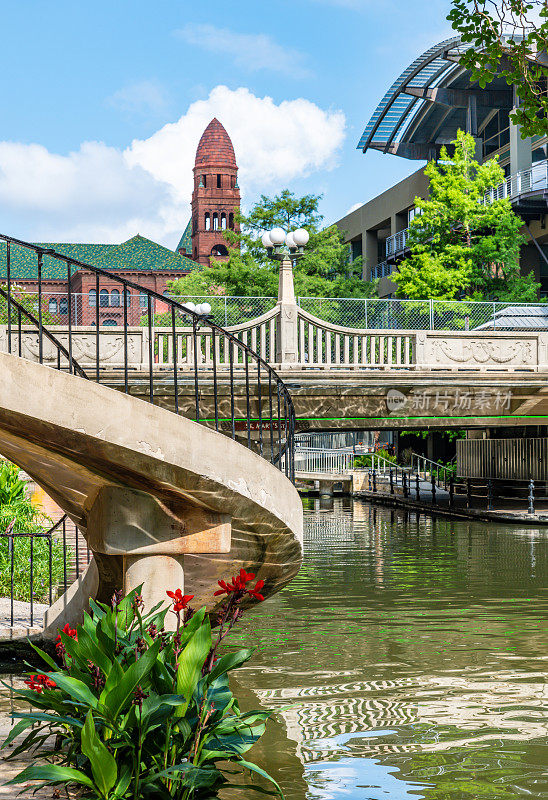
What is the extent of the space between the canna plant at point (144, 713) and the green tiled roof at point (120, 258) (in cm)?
8697

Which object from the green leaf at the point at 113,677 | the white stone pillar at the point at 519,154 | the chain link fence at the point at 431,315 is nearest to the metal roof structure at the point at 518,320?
the chain link fence at the point at 431,315

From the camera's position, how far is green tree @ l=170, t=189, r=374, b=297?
4456cm

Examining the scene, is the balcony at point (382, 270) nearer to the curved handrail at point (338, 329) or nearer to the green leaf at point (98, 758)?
the curved handrail at point (338, 329)

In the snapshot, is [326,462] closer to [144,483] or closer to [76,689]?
[144,483]

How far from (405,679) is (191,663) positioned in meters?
5.45

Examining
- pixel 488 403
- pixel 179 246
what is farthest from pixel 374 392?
pixel 179 246

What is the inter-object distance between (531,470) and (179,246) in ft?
355

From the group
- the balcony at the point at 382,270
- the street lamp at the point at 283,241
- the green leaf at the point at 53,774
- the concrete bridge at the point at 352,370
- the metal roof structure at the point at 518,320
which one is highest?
the balcony at the point at 382,270

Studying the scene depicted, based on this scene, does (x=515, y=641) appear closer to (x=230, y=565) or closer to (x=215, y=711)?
(x=230, y=565)

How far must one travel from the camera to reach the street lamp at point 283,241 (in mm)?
21094

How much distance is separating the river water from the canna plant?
173 centimetres

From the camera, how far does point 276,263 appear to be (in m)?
46.0

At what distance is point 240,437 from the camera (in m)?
21.8

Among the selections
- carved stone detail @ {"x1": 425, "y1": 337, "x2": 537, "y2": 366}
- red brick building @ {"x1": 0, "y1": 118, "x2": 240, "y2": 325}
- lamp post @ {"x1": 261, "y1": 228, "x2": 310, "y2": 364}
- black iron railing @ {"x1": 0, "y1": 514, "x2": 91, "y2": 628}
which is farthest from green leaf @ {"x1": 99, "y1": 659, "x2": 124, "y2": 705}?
red brick building @ {"x1": 0, "y1": 118, "x2": 240, "y2": 325}
